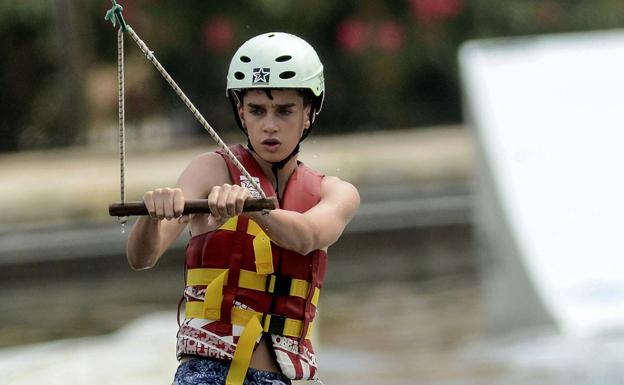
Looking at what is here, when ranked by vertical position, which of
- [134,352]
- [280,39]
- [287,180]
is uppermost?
[280,39]

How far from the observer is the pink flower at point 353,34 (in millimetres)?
18422

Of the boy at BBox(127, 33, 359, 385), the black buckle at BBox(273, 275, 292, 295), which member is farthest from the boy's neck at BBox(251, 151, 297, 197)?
the black buckle at BBox(273, 275, 292, 295)

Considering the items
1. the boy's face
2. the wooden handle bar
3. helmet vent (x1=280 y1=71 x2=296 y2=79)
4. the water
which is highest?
helmet vent (x1=280 y1=71 x2=296 y2=79)

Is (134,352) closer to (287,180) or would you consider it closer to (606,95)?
(287,180)

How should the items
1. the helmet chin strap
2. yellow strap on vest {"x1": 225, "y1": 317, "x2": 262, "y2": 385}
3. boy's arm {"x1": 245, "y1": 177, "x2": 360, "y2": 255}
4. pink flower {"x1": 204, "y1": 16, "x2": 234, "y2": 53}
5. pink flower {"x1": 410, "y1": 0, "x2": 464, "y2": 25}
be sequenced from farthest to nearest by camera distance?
pink flower {"x1": 410, "y1": 0, "x2": 464, "y2": 25} → pink flower {"x1": 204, "y1": 16, "x2": 234, "y2": 53} → the helmet chin strap → yellow strap on vest {"x1": 225, "y1": 317, "x2": 262, "y2": 385} → boy's arm {"x1": 245, "y1": 177, "x2": 360, "y2": 255}

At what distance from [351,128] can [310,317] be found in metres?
13.6

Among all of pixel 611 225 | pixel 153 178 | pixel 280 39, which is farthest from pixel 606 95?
pixel 280 39

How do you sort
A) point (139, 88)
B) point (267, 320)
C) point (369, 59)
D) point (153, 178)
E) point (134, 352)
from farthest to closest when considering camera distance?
point (369, 59) → point (139, 88) → point (153, 178) → point (134, 352) → point (267, 320)

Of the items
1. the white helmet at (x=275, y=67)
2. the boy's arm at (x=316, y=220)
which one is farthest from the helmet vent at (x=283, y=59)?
the boy's arm at (x=316, y=220)

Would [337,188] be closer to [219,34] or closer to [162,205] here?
[162,205]

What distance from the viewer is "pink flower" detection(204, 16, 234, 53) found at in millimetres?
18109

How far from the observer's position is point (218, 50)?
18234mm

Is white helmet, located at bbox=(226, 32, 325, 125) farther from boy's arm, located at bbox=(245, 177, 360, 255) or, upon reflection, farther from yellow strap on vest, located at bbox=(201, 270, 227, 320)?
yellow strap on vest, located at bbox=(201, 270, 227, 320)

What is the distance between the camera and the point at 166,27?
18203 mm
